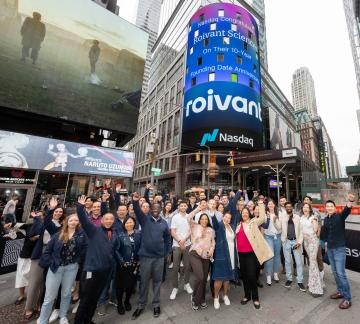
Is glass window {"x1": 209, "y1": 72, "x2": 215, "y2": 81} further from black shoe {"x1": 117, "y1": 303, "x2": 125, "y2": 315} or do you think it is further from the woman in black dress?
black shoe {"x1": 117, "y1": 303, "x2": 125, "y2": 315}

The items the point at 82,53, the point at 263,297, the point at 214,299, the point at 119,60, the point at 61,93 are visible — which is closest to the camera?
the point at 214,299

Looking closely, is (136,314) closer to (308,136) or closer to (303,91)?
(308,136)

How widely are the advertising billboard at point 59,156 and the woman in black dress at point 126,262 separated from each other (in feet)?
42.6

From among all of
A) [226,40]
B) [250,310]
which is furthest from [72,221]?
[226,40]

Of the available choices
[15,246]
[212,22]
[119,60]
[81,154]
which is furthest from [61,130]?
[212,22]

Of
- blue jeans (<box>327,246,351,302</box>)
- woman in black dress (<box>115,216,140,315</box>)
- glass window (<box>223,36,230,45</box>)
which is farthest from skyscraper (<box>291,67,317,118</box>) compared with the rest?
woman in black dress (<box>115,216,140,315</box>)

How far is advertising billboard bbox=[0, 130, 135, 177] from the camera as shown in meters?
12.8

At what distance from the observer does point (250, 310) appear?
390 centimetres

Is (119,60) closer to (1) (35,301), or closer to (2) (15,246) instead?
(2) (15,246)

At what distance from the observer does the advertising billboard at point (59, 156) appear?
502 inches

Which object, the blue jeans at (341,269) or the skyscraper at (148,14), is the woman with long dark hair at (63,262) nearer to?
the blue jeans at (341,269)

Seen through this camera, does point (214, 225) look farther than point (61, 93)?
No

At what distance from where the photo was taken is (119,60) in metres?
20.0

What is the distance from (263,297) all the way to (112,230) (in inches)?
159
